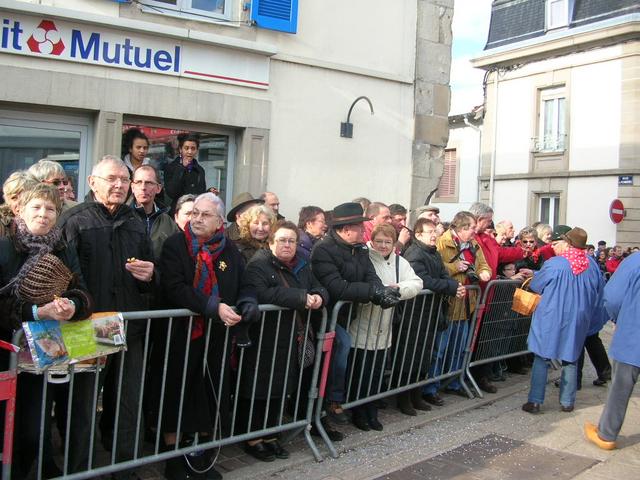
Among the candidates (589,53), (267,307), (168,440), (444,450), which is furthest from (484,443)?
(589,53)

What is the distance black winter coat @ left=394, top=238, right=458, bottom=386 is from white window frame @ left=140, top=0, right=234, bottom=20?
3.36 metres

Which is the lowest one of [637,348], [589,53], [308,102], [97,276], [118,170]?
[637,348]

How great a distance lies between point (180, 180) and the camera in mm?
6672

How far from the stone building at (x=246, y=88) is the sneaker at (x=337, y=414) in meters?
3.02

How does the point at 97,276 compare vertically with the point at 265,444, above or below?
above

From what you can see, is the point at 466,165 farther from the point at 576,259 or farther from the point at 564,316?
the point at 564,316

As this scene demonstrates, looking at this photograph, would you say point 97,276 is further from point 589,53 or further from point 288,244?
point 589,53

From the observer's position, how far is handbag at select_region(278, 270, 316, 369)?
Result: 4.75m

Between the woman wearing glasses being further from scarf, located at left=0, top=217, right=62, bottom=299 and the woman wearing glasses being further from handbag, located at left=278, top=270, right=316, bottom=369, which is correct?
scarf, located at left=0, top=217, right=62, bottom=299

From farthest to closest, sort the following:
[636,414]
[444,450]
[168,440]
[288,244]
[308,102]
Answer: [308,102] → [636,414] → [444,450] → [288,244] → [168,440]

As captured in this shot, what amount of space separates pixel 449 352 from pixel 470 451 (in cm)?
162

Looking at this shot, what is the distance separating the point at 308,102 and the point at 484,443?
4512 millimetres

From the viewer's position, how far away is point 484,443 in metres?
5.36

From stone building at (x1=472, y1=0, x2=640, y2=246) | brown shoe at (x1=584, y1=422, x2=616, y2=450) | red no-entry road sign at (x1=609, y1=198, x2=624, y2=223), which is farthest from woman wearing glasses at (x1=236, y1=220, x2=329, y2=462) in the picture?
stone building at (x1=472, y1=0, x2=640, y2=246)
